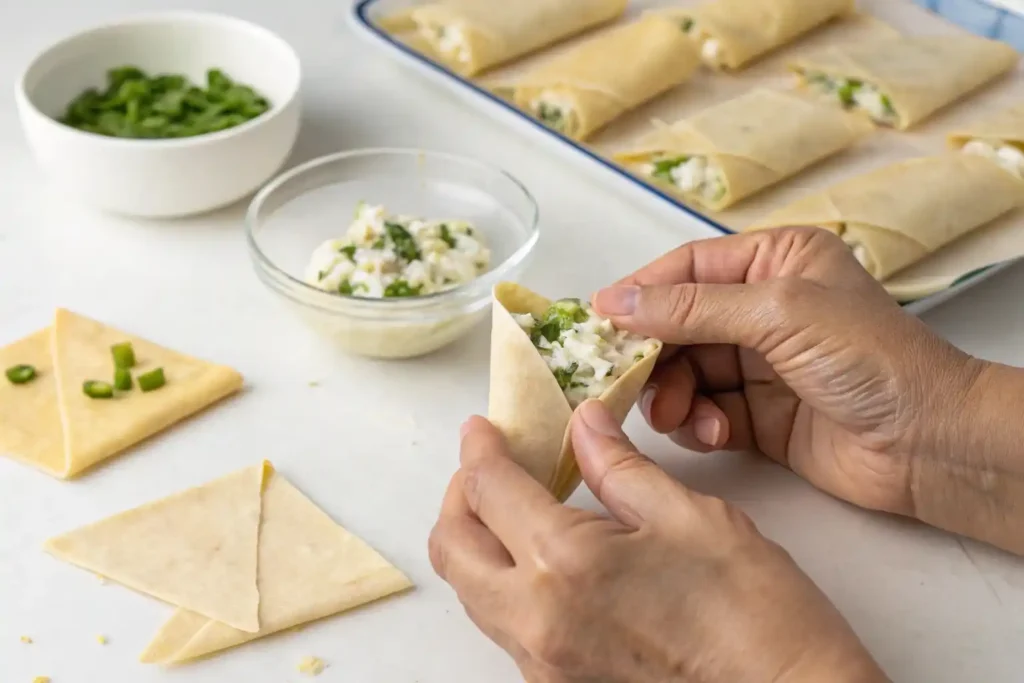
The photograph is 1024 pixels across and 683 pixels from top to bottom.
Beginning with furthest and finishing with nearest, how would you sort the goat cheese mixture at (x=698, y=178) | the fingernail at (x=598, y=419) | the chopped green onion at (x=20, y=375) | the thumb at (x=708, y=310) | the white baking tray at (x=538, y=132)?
the goat cheese mixture at (x=698, y=178) → the white baking tray at (x=538, y=132) → the chopped green onion at (x=20, y=375) → the thumb at (x=708, y=310) → the fingernail at (x=598, y=419)

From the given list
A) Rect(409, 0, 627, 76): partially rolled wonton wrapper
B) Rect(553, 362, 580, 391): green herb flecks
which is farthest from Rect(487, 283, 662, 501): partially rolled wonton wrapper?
Rect(409, 0, 627, 76): partially rolled wonton wrapper

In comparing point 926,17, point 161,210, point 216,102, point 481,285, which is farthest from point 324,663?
point 926,17

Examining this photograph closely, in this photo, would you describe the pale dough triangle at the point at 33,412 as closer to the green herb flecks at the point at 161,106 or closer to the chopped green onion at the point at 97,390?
the chopped green onion at the point at 97,390

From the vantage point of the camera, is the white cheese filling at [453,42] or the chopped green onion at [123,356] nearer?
the chopped green onion at [123,356]

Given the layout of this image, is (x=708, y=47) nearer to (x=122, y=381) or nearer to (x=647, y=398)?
(x=647, y=398)

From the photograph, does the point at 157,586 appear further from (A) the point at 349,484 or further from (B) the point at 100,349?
(B) the point at 100,349

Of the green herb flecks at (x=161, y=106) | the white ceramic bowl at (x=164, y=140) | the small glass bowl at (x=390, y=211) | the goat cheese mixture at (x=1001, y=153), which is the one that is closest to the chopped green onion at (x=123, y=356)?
the small glass bowl at (x=390, y=211)

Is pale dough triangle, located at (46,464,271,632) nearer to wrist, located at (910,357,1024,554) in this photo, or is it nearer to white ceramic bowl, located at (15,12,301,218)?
white ceramic bowl, located at (15,12,301,218)
